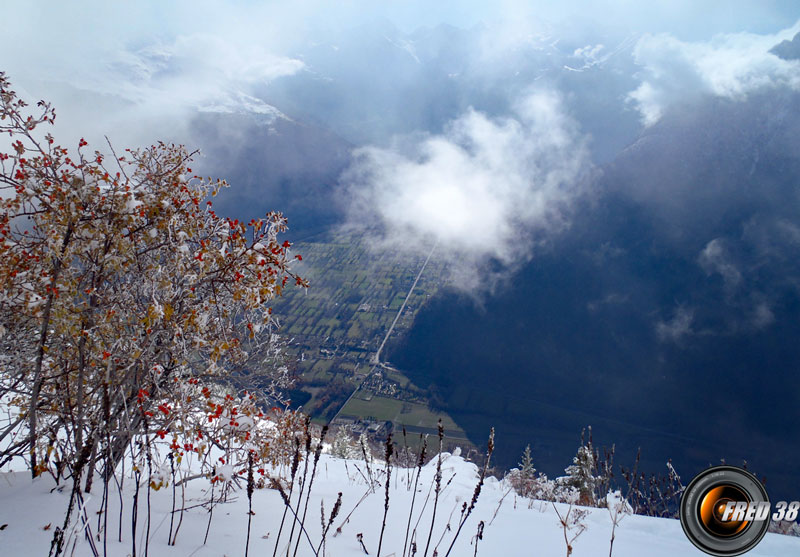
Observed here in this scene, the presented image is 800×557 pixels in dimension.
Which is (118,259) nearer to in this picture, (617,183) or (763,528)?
(763,528)

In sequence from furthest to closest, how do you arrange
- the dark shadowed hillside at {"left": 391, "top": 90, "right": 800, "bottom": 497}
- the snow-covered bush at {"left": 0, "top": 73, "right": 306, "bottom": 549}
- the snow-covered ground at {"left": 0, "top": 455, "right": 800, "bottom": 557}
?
the dark shadowed hillside at {"left": 391, "top": 90, "right": 800, "bottom": 497} → the snow-covered bush at {"left": 0, "top": 73, "right": 306, "bottom": 549} → the snow-covered ground at {"left": 0, "top": 455, "right": 800, "bottom": 557}

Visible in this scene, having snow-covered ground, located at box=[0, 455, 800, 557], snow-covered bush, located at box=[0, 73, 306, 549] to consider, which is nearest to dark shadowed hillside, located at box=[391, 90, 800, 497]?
snow-covered ground, located at box=[0, 455, 800, 557]

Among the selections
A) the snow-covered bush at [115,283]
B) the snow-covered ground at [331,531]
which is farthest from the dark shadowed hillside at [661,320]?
the snow-covered bush at [115,283]

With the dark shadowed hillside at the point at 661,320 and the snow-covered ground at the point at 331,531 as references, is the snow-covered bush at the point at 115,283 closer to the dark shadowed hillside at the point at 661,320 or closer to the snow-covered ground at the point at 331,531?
the snow-covered ground at the point at 331,531

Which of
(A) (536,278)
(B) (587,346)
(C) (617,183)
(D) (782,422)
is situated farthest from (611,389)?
(C) (617,183)

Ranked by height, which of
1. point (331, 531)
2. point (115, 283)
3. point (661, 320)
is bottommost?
point (331, 531)

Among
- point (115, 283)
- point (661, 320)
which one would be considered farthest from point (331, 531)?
point (661, 320)

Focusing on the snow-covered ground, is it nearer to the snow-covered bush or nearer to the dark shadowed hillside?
the snow-covered bush

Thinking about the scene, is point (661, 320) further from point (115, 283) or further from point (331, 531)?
point (115, 283)
